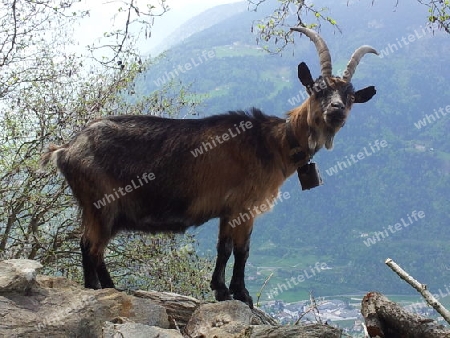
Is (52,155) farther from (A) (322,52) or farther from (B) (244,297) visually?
(A) (322,52)

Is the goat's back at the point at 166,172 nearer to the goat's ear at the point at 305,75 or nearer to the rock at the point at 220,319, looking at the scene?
the goat's ear at the point at 305,75

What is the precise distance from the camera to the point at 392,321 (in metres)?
4.37

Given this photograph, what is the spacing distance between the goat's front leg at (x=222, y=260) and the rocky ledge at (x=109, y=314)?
317 millimetres

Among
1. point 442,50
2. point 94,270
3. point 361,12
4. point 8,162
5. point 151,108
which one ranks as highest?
point 361,12

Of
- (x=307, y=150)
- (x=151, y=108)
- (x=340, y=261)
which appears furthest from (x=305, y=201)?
(x=307, y=150)

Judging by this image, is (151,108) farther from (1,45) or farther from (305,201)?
(305,201)

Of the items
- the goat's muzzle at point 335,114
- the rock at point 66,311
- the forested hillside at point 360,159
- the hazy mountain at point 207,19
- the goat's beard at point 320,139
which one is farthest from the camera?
the hazy mountain at point 207,19

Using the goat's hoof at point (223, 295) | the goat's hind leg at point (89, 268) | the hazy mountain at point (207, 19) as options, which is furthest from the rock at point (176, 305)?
the hazy mountain at point (207, 19)

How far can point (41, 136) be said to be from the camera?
9.53 m

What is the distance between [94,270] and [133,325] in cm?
138

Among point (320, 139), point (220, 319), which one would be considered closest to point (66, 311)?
point (220, 319)

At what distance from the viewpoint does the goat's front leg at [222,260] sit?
5605 mm

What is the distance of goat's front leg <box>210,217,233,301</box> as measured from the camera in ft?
18.4

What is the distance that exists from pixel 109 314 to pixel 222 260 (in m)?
1.34
